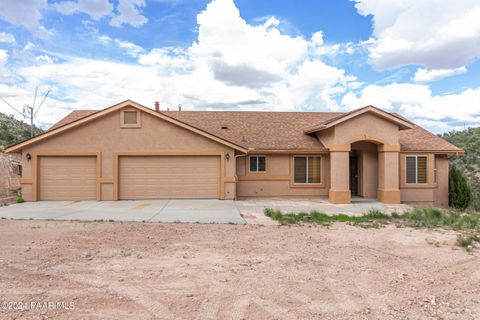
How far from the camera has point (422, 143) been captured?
18.4 m

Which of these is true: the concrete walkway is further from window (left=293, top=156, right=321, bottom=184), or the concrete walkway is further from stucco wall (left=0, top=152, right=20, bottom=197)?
stucco wall (left=0, top=152, right=20, bottom=197)

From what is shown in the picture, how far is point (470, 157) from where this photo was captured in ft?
112

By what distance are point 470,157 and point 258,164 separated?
85.5ft

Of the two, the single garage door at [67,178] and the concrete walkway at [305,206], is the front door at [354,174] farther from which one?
the single garage door at [67,178]

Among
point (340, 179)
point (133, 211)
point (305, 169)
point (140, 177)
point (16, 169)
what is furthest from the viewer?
point (16, 169)

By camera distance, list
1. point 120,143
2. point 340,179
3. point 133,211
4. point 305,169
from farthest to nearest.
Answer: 1. point 305,169
2. point 120,143
3. point 340,179
4. point 133,211

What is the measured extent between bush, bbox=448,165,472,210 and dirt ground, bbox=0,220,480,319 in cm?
1035

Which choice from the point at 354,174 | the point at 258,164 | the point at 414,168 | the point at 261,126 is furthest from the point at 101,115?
the point at 414,168

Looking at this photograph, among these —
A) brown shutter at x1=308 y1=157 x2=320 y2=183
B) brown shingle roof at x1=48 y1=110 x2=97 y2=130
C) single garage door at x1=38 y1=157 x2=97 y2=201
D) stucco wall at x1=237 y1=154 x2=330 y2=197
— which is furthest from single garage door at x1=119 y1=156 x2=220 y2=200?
brown shingle roof at x1=48 y1=110 x2=97 y2=130

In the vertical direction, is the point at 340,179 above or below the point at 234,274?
above

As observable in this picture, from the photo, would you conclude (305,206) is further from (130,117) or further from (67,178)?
(67,178)

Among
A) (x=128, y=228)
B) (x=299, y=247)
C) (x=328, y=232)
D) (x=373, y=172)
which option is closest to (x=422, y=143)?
(x=373, y=172)

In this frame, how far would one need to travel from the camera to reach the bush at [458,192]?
60.1ft

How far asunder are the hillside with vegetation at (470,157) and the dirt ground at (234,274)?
70.4 ft
